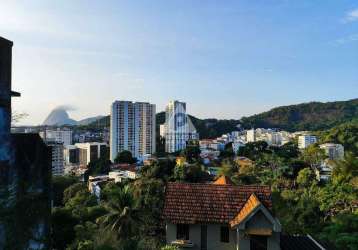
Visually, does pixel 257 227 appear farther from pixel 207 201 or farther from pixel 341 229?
pixel 341 229

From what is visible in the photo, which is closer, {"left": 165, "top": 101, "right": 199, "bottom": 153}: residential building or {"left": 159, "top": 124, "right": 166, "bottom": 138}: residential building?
{"left": 165, "top": 101, "right": 199, "bottom": 153}: residential building

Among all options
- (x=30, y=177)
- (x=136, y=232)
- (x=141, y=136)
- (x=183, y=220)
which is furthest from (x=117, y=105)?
(x=30, y=177)

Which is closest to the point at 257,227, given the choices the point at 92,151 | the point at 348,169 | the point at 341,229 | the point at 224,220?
the point at 224,220

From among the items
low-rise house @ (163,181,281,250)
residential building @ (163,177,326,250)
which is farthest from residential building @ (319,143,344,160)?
low-rise house @ (163,181,281,250)

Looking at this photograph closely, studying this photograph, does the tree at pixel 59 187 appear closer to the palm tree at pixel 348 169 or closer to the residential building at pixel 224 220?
the palm tree at pixel 348 169

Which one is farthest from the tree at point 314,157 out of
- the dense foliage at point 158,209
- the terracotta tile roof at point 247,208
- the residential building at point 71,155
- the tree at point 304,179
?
the residential building at point 71,155

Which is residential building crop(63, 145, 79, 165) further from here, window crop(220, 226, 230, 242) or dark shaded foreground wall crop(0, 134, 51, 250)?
dark shaded foreground wall crop(0, 134, 51, 250)

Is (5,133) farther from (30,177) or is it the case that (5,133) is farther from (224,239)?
(224,239)
